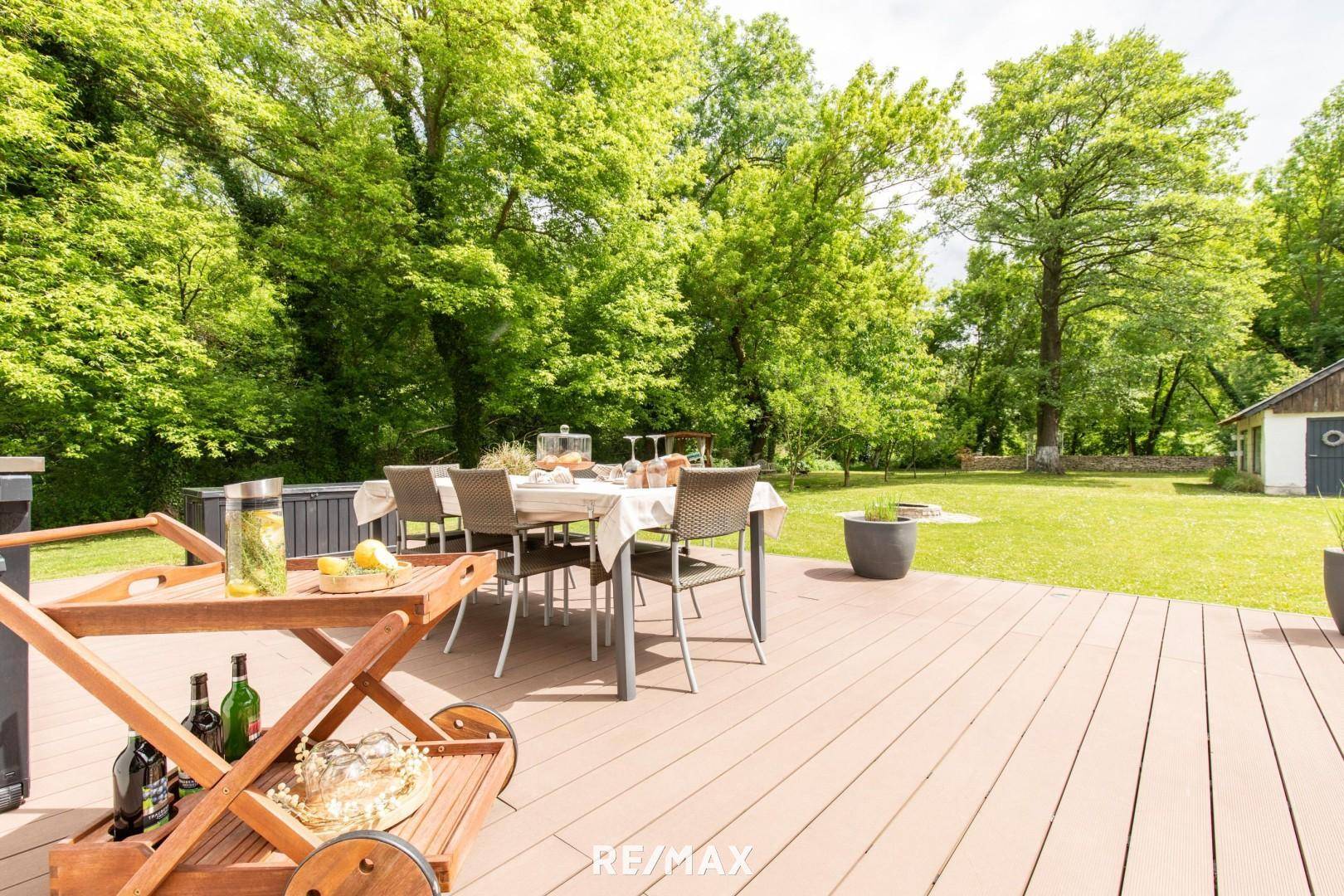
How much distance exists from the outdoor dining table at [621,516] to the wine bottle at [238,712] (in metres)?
1.21

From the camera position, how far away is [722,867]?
1432 mm

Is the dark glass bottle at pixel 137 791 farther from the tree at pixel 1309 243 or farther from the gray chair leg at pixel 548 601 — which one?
the tree at pixel 1309 243

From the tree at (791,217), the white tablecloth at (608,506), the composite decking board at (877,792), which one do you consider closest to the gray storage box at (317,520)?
the white tablecloth at (608,506)

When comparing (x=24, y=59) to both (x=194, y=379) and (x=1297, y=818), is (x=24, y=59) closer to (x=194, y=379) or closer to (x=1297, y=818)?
(x=194, y=379)

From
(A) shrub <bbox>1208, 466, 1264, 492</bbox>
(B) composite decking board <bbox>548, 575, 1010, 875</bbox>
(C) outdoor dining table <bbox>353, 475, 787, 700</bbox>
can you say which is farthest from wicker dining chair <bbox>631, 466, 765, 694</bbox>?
(A) shrub <bbox>1208, 466, 1264, 492</bbox>

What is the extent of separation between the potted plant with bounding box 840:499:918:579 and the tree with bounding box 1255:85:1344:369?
24624mm

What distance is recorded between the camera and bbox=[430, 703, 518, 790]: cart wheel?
70.8 inches

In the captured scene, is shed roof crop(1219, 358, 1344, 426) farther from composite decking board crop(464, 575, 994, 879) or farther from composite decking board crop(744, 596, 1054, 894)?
composite decking board crop(464, 575, 994, 879)

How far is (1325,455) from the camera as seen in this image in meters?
12.9

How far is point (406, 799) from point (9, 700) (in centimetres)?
128

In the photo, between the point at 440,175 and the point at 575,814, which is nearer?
the point at 575,814

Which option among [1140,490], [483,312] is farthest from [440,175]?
[1140,490]

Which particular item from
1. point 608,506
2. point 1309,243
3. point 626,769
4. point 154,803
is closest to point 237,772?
point 154,803

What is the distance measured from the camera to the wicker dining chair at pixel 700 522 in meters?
2.54
